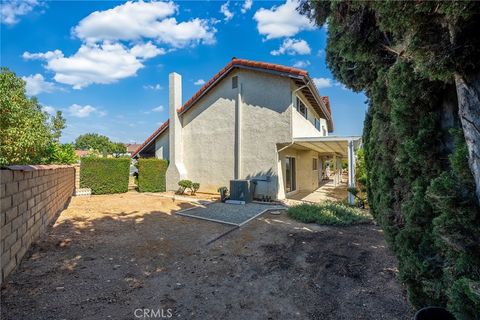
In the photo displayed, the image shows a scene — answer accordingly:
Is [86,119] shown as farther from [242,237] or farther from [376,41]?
[376,41]

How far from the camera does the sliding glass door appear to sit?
14.2m

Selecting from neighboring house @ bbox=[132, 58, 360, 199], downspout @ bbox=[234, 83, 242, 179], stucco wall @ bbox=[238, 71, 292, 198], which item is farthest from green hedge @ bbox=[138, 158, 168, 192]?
stucco wall @ bbox=[238, 71, 292, 198]

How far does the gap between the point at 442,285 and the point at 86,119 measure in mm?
30577

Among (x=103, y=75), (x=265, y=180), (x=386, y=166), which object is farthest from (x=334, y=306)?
(x=103, y=75)

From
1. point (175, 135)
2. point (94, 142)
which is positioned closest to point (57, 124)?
point (175, 135)

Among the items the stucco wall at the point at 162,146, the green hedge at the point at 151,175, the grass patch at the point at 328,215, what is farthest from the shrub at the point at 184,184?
the grass patch at the point at 328,215

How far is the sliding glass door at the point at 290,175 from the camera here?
14.2m

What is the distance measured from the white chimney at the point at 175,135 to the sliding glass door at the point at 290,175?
7094 millimetres

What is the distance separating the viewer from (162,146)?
18.2 metres

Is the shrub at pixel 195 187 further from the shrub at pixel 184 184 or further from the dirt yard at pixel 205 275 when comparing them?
the dirt yard at pixel 205 275

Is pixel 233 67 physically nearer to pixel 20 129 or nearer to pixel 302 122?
pixel 302 122

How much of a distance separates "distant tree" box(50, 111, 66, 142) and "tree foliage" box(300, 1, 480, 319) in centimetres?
1708

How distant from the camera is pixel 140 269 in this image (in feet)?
15.4

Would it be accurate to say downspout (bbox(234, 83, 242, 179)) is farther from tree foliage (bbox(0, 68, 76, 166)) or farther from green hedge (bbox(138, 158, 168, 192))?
tree foliage (bbox(0, 68, 76, 166))
